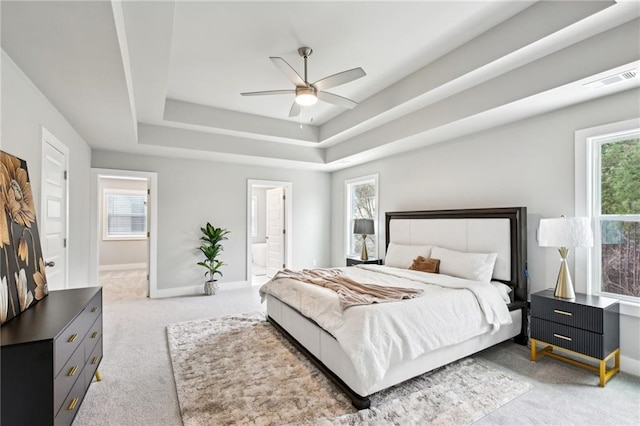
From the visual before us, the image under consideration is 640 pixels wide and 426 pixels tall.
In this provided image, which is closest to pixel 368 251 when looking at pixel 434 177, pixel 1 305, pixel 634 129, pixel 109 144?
pixel 434 177

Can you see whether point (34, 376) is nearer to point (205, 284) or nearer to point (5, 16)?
point (5, 16)

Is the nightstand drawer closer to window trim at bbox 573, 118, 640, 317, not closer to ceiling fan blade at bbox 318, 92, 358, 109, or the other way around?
window trim at bbox 573, 118, 640, 317

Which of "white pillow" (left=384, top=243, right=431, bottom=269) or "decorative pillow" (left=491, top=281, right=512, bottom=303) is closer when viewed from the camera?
Answer: "decorative pillow" (left=491, top=281, right=512, bottom=303)

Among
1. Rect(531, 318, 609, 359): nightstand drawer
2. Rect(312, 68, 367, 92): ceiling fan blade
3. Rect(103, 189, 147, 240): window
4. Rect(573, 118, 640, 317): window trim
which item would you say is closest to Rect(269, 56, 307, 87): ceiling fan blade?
Rect(312, 68, 367, 92): ceiling fan blade

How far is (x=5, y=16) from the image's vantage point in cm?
173

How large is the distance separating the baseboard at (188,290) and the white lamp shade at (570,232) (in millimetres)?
4984

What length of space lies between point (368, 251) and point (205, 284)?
308cm

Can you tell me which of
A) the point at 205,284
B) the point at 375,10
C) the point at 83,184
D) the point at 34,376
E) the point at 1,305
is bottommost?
the point at 205,284

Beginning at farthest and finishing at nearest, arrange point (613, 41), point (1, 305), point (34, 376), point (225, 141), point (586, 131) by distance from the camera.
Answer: point (225, 141) < point (586, 131) < point (613, 41) < point (1, 305) < point (34, 376)

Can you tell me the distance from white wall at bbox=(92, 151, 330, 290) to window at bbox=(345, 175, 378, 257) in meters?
1.17

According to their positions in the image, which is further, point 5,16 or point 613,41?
point 613,41

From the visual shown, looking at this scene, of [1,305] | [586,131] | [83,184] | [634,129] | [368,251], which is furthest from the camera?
[368,251]

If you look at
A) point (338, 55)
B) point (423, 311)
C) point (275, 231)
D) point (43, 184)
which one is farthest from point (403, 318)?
point (275, 231)

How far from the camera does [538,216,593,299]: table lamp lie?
8.97 ft
